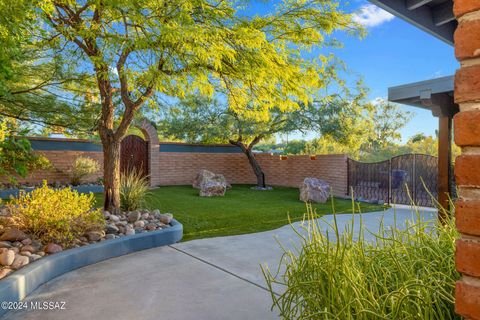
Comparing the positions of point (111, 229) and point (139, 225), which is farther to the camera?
point (139, 225)

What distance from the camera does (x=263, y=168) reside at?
1569 centimetres

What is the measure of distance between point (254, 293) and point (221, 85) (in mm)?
4672

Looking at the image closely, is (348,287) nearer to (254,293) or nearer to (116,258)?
(254,293)

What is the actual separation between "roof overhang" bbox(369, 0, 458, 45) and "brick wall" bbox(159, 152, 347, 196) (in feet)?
28.5

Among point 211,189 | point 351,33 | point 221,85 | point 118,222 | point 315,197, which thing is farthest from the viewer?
point 211,189

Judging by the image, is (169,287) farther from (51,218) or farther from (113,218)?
(113,218)

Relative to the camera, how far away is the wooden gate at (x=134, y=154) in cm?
1326

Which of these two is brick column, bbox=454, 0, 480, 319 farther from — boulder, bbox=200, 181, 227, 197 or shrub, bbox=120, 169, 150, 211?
boulder, bbox=200, 181, 227, 197

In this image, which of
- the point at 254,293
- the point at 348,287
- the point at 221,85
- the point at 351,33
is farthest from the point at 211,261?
the point at 351,33

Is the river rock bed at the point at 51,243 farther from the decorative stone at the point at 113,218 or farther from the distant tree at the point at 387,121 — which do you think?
the distant tree at the point at 387,121

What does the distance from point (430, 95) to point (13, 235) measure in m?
5.85

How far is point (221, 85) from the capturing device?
6.90m

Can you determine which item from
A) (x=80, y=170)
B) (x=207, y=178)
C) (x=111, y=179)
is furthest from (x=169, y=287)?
(x=80, y=170)

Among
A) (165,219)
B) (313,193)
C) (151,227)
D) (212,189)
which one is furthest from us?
(212,189)
